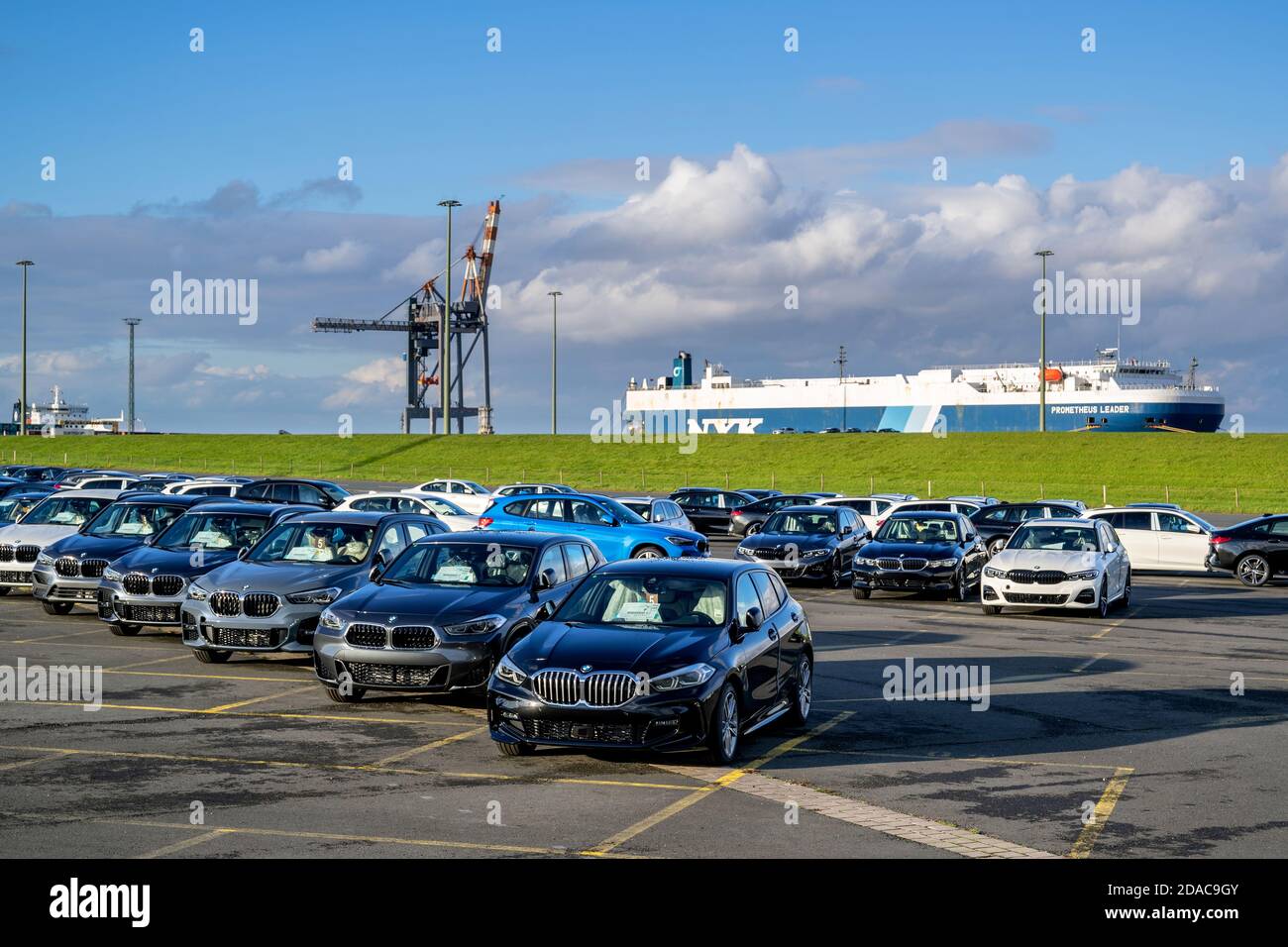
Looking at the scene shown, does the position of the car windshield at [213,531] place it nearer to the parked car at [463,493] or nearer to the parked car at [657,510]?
the parked car at [657,510]

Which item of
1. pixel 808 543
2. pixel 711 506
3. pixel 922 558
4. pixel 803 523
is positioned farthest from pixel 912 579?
pixel 711 506

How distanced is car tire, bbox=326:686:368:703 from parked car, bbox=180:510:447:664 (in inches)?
60.6

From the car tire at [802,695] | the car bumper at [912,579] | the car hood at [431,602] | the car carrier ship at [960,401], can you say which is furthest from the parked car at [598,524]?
the car carrier ship at [960,401]

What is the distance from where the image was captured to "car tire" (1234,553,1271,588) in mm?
27469

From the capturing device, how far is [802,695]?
38.0 ft

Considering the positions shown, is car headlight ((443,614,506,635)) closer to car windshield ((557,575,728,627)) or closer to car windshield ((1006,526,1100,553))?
car windshield ((557,575,728,627))

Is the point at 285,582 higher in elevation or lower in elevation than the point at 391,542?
lower

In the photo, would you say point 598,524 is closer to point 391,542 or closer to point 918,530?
point 918,530

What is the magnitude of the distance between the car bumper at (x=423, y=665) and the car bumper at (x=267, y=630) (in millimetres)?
2111

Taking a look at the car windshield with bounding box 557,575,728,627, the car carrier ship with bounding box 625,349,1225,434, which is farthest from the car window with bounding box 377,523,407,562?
the car carrier ship with bounding box 625,349,1225,434

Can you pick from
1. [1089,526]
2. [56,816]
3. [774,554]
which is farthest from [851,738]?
[774,554]

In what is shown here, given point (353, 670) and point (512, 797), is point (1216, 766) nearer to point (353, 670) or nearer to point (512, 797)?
point (512, 797)

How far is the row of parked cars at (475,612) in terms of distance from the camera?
9.62 m

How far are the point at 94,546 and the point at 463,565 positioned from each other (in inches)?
316
